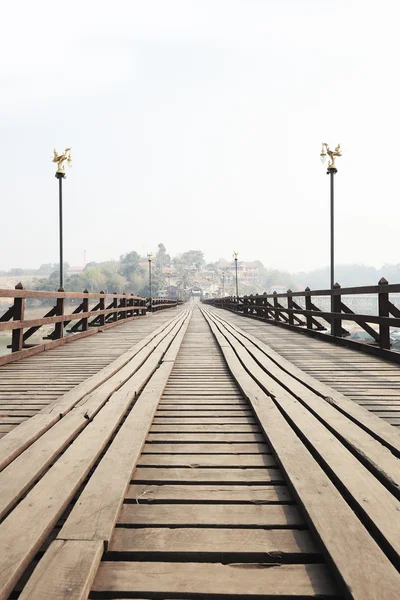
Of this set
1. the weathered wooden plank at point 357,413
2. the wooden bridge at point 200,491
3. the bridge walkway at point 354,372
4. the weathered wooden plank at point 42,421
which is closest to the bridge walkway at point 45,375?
the wooden bridge at point 200,491

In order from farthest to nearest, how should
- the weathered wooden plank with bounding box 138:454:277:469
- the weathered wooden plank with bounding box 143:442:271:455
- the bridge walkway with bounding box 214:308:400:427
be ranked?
the bridge walkway with bounding box 214:308:400:427 → the weathered wooden plank with bounding box 143:442:271:455 → the weathered wooden plank with bounding box 138:454:277:469

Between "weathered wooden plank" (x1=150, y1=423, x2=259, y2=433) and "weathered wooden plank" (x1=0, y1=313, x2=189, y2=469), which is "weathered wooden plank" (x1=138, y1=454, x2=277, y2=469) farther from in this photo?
"weathered wooden plank" (x1=0, y1=313, x2=189, y2=469)

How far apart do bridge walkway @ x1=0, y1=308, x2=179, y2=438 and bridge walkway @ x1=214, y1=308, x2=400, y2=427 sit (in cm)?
264

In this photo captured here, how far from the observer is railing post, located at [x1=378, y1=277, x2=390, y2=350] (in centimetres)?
522

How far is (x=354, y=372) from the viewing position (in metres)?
4.45

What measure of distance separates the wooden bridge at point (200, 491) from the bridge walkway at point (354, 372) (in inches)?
1.4

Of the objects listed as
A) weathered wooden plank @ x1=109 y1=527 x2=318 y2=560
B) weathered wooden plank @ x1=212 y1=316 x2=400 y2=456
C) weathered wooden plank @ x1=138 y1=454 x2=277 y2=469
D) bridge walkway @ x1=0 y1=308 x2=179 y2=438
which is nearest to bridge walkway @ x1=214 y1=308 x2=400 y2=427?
weathered wooden plank @ x1=212 y1=316 x2=400 y2=456

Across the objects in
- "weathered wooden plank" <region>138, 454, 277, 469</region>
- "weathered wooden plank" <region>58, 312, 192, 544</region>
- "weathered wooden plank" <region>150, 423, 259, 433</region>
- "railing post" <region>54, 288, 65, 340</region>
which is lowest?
"weathered wooden plank" <region>150, 423, 259, 433</region>

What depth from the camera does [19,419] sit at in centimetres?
283

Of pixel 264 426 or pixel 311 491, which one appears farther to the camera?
pixel 264 426

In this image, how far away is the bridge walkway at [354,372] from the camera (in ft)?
10.5

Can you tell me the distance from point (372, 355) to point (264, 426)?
12.1 feet

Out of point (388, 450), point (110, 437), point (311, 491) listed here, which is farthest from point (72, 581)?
point (388, 450)

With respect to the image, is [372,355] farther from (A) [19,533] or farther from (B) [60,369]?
(A) [19,533]
